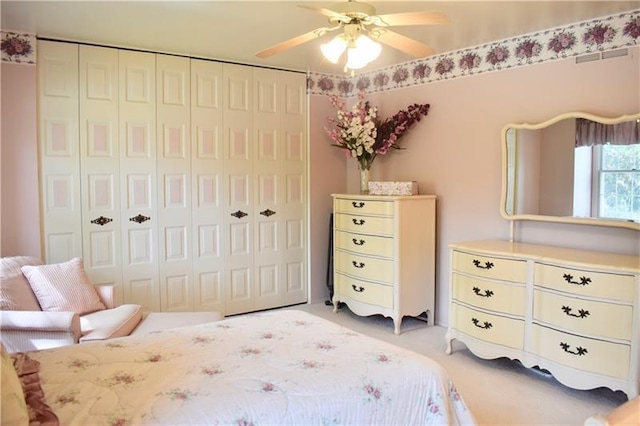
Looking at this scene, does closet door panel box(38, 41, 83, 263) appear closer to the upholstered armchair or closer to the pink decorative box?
the upholstered armchair

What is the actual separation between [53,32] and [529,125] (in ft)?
11.6

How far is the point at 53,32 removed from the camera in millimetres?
3512

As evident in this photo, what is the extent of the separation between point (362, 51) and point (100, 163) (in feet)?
8.37

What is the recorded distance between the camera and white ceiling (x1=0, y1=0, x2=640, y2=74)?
2.94 m

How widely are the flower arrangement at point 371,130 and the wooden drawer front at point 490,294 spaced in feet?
5.05

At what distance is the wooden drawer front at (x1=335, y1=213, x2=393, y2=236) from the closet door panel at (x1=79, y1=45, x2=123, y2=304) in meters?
1.94

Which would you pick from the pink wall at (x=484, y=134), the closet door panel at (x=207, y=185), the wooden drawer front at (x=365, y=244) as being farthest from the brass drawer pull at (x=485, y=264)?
the closet door panel at (x=207, y=185)

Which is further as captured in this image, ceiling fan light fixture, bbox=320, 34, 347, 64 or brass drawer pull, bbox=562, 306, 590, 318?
brass drawer pull, bbox=562, 306, 590, 318

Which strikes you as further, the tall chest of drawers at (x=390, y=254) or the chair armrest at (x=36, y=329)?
the tall chest of drawers at (x=390, y=254)

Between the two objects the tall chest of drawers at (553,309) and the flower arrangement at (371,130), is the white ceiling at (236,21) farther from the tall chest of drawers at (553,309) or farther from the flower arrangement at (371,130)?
the tall chest of drawers at (553,309)

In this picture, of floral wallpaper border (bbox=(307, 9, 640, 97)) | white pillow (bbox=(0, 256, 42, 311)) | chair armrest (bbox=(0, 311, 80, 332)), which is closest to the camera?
chair armrest (bbox=(0, 311, 80, 332))

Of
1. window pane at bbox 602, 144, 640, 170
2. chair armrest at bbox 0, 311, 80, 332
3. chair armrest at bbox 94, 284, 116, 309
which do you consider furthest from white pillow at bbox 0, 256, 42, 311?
window pane at bbox 602, 144, 640, 170

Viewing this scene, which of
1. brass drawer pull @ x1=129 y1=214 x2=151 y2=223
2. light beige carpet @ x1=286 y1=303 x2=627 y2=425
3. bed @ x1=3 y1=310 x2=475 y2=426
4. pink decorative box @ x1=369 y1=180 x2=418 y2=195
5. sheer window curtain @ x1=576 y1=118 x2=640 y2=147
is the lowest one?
light beige carpet @ x1=286 y1=303 x2=627 y2=425

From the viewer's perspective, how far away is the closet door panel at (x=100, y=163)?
3.81 metres
